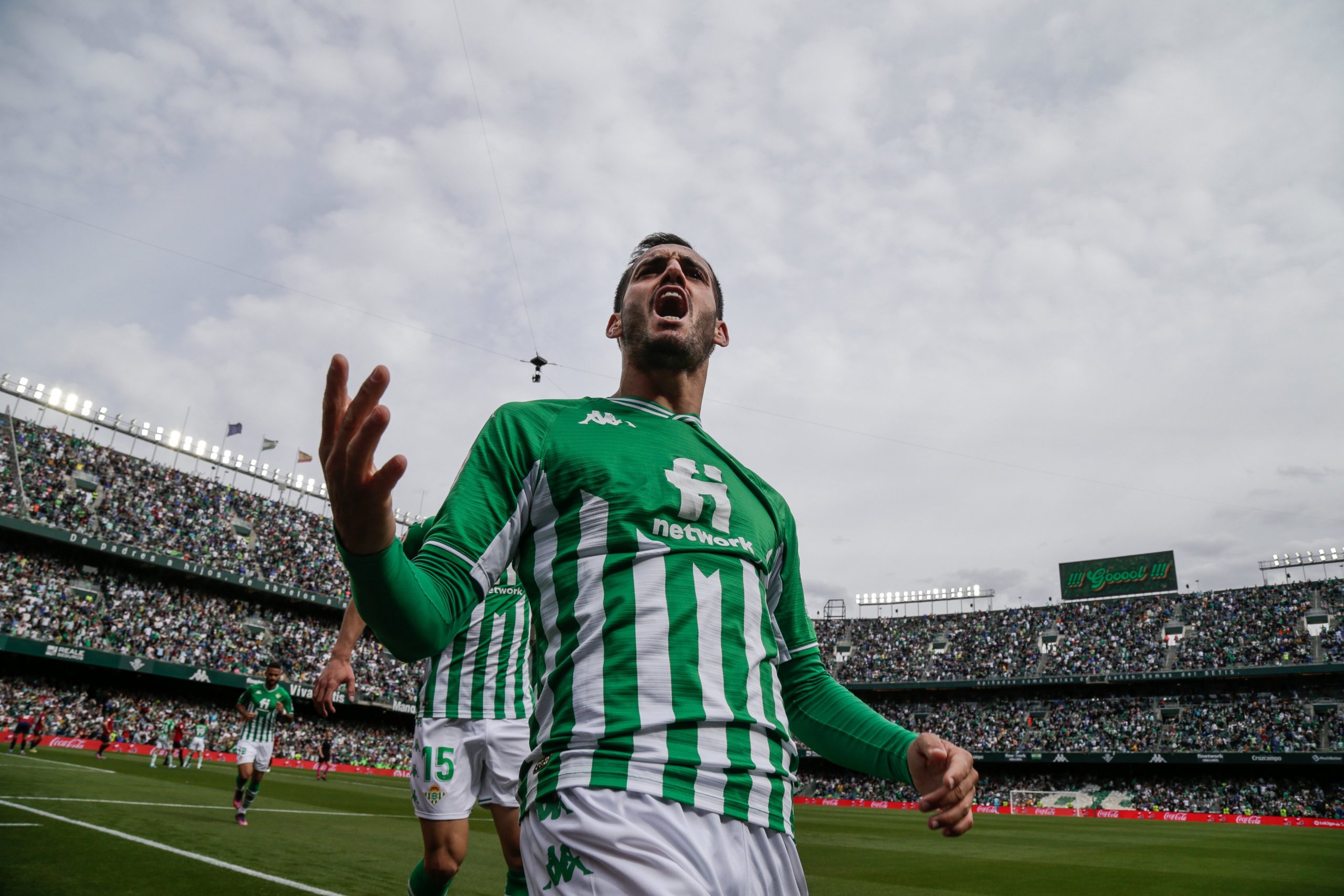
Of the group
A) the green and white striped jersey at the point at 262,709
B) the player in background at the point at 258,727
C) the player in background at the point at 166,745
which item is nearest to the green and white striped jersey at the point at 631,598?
the player in background at the point at 258,727

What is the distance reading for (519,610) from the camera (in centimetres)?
648

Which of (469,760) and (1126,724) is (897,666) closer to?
(1126,724)

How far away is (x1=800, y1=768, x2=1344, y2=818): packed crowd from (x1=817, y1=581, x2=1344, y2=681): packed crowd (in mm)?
5500

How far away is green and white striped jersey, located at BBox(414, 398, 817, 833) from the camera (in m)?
1.84

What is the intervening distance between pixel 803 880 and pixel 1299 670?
158 feet

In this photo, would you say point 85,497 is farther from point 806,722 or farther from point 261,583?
point 806,722

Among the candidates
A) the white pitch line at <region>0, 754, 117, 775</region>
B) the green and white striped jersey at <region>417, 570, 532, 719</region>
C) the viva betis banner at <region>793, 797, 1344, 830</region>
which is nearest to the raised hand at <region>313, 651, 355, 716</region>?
the green and white striped jersey at <region>417, 570, 532, 719</region>

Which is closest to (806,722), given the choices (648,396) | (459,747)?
(648,396)

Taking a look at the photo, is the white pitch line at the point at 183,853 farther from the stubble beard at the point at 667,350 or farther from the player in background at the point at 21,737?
the player in background at the point at 21,737

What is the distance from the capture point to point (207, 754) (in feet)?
111

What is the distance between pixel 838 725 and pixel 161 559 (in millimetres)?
41256

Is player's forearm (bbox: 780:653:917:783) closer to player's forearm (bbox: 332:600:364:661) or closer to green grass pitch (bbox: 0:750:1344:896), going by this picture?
green grass pitch (bbox: 0:750:1344:896)

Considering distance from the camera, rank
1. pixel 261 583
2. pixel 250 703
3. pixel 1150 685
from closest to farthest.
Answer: pixel 250 703, pixel 261 583, pixel 1150 685

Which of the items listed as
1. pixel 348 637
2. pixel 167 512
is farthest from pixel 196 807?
pixel 167 512
